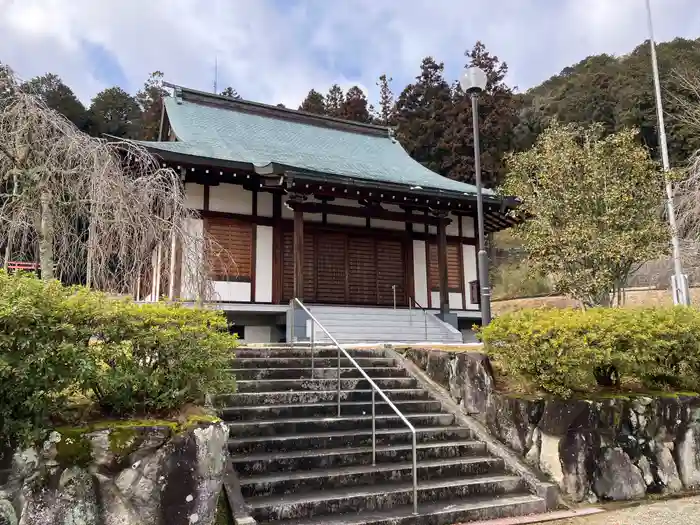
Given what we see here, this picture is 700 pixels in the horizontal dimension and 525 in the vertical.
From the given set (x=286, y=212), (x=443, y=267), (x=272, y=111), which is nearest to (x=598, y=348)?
(x=443, y=267)

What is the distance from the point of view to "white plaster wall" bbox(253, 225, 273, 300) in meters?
12.2

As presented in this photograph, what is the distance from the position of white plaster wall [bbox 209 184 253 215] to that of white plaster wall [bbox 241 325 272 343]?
2.75 m

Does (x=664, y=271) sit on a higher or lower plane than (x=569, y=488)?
higher

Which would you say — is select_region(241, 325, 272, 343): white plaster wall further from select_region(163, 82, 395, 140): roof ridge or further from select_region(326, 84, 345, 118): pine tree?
select_region(326, 84, 345, 118): pine tree

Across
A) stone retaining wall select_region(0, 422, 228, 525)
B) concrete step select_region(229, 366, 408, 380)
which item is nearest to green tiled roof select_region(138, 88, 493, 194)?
concrete step select_region(229, 366, 408, 380)

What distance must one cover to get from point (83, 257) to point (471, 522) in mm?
5873

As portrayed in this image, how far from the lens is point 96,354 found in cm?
372

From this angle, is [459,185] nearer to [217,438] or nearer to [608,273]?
[608,273]

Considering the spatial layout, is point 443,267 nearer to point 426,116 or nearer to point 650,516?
point 650,516

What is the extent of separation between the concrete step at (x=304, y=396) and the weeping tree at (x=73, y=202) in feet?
6.65

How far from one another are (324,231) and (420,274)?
117 inches

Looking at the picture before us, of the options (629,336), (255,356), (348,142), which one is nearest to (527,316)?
(629,336)

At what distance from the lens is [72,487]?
3377 mm

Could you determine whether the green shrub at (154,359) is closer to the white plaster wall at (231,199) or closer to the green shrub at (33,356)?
the green shrub at (33,356)
